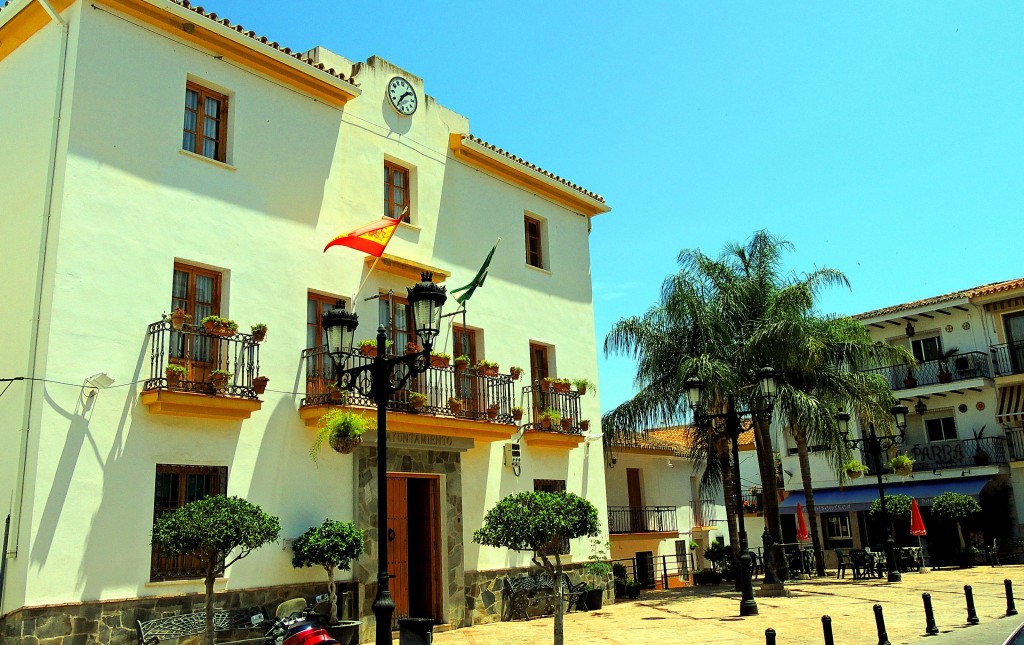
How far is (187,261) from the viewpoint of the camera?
44.5 feet

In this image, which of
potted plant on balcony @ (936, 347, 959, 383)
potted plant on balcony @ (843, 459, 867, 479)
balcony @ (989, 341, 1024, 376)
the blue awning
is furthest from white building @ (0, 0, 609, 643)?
balcony @ (989, 341, 1024, 376)

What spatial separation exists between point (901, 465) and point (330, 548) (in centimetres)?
2339

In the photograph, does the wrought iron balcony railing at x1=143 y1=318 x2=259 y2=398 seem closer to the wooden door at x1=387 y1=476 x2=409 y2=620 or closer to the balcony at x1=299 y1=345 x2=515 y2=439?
the balcony at x1=299 y1=345 x2=515 y2=439

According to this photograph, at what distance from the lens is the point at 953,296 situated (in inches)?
1284

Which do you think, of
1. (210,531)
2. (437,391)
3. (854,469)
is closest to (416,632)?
(210,531)

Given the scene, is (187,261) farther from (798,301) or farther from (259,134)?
(798,301)

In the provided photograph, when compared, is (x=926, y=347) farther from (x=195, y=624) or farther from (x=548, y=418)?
(x=195, y=624)

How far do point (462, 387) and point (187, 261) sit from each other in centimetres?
592

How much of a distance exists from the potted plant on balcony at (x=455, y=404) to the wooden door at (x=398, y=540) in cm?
160

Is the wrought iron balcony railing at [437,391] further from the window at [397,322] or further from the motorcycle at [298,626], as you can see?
the motorcycle at [298,626]

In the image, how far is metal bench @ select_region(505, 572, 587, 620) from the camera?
1753 centimetres

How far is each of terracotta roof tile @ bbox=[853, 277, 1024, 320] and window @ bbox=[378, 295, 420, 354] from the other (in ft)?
78.9

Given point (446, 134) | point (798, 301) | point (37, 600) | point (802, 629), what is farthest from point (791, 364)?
point (37, 600)

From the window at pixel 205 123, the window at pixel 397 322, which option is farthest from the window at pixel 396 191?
the window at pixel 205 123
